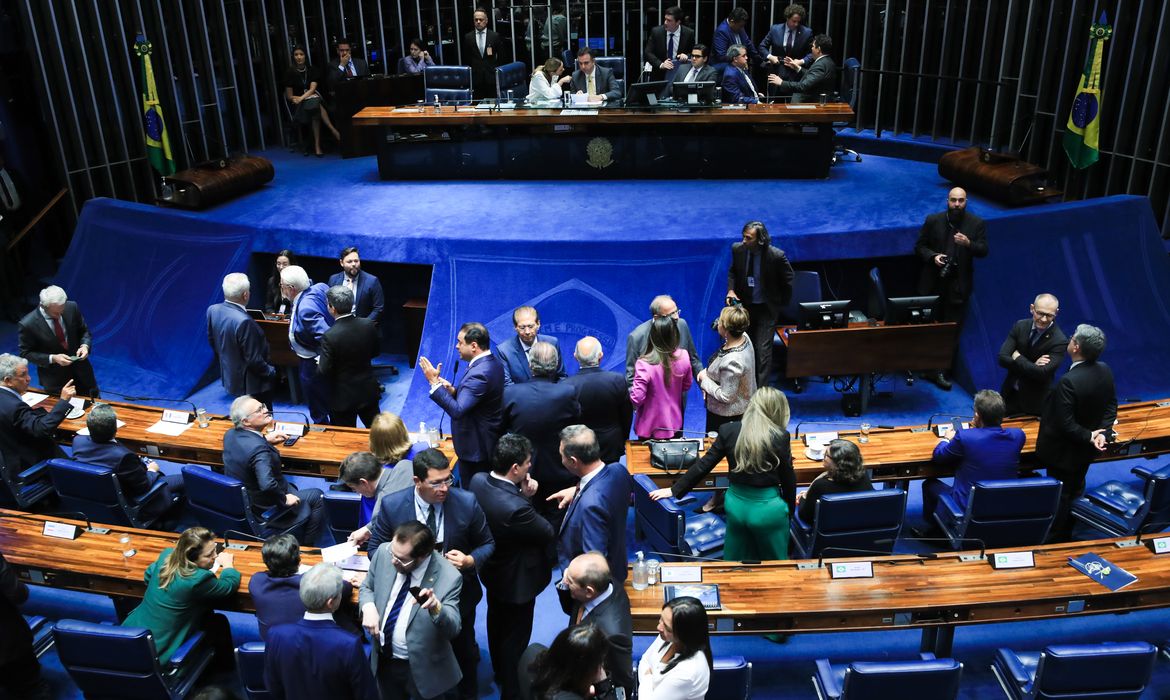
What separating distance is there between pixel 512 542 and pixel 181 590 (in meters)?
1.64

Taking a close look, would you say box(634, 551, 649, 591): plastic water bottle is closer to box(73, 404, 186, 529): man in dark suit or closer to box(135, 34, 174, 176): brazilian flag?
box(73, 404, 186, 529): man in dark suit

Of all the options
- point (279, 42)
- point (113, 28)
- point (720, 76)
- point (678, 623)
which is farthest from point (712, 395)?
point (279, 42)

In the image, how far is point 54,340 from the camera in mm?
7605

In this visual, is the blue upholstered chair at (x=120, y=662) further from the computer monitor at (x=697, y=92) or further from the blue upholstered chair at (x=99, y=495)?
the computer monitor at (x=697, y=92)

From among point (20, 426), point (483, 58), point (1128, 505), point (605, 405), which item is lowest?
point (1128, 505)

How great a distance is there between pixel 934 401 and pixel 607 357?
3036mm

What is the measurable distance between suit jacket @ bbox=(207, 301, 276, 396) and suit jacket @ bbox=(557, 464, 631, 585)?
376 centimetres

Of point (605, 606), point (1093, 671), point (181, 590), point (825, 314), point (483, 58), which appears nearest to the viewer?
point (605, 606)

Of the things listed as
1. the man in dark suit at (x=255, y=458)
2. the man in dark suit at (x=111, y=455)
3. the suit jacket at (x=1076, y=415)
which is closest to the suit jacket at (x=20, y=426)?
the man in dark suit at (x=111, y=455)

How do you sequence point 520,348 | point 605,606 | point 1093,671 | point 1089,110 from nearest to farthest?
point 605,606 → point 1093,671 → point 520,348 → point 1089,110

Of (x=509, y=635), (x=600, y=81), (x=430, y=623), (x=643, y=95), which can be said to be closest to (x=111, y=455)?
(x=509, y=635)

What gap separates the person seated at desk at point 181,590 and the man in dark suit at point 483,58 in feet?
32.7

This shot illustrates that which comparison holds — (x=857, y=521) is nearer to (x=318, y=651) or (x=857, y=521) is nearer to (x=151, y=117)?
(x=318, y=651)

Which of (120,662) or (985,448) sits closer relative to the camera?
(120,662)
